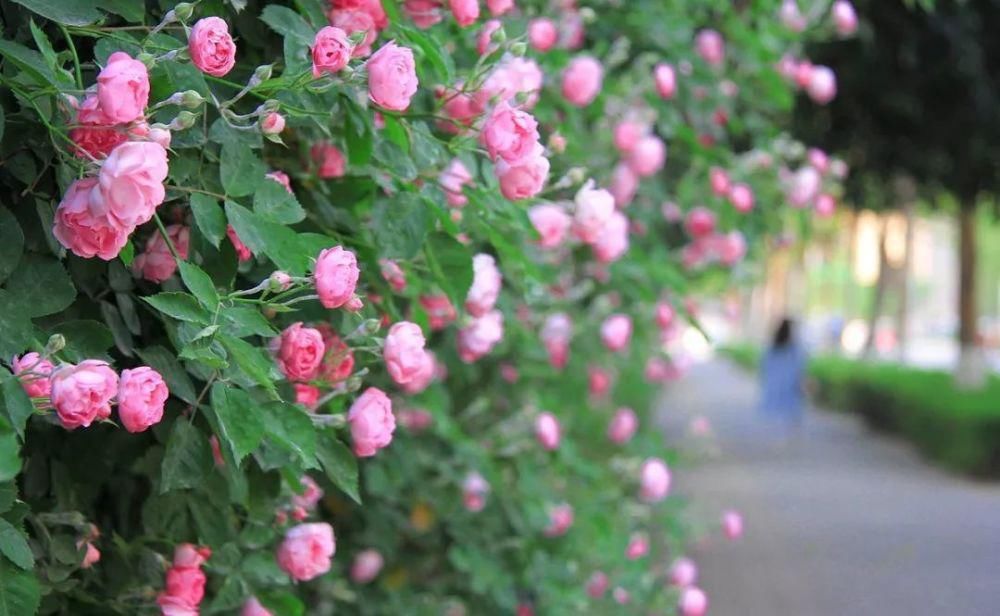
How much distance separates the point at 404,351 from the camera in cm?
176

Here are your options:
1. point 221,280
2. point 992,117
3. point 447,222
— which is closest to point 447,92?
point 447,222

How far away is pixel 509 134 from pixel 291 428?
465 mm

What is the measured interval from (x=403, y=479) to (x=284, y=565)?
1.22 metres

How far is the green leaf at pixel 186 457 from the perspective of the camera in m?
1.70

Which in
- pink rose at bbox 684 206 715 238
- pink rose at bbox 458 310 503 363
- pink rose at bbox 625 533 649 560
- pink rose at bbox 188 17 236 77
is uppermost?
pink rose at bbox 188 17 236 77

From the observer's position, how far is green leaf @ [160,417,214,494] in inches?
66.8

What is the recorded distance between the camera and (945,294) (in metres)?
86.8

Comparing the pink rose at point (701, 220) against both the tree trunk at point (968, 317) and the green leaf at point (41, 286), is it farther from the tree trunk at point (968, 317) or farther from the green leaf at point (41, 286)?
the tree trunk at point (968, 317)

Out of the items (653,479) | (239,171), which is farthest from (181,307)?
(653,479)

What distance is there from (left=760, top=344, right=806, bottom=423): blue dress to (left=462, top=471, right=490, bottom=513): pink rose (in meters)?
12.5

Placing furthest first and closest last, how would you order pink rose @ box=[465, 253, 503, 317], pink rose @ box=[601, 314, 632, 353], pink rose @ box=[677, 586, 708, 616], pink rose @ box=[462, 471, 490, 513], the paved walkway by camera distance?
the paved walkway
pink rose @ box=[601, 314, 632, 353]
pink rose @ box=[677, 586, 708, 616]
pink rose @ box=[462, 471, 490, 513]
pink rose @ box=[465, 253, 503, 317]

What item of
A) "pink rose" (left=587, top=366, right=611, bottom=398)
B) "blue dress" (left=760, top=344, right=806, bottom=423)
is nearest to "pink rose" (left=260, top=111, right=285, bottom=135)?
"pink rose" (left=587, top=366, right=611, bottom=398)

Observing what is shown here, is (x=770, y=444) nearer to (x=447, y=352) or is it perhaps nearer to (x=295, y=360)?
(x=447, y=352)

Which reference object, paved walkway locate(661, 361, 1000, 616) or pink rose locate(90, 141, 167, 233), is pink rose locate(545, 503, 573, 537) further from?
pink rose locate(90, 141, 167, 233)
